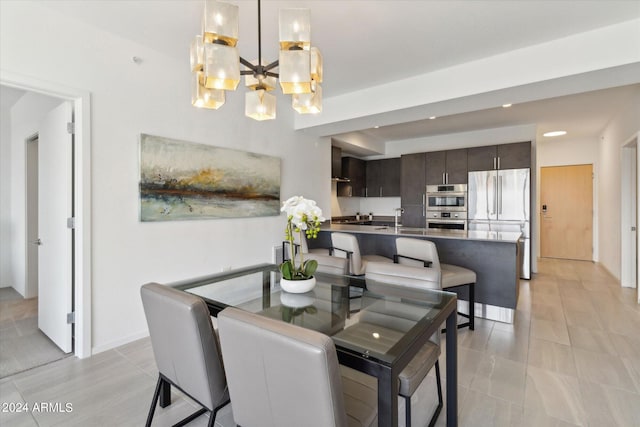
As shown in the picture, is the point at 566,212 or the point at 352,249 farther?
the point at 566,212

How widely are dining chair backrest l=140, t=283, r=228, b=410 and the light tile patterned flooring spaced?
0.59m

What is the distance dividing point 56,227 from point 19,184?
2444 millimetres

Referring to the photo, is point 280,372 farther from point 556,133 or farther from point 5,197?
point 556,133

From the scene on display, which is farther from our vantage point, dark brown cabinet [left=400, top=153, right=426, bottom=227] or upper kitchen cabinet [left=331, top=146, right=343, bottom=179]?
dark brown cabinet [left=400, top=153, right=426, bottom=227]

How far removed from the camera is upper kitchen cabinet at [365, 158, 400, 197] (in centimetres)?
684

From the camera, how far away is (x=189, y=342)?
126 centimetres

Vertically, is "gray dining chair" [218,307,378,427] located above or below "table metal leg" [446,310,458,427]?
above

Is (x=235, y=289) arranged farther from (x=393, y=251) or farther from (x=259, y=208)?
(x=393, y=251)

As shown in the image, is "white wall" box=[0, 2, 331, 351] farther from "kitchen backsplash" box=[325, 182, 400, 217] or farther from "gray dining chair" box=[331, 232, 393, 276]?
"kitchen backsplash" box=[325, 182, 400, 217]

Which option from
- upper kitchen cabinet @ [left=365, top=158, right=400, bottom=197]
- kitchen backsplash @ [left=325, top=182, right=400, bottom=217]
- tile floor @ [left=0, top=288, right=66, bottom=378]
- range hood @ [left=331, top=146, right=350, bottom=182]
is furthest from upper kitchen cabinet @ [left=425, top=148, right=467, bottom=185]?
tile floor @ [left=0, top=288, right=66, bottom=378]

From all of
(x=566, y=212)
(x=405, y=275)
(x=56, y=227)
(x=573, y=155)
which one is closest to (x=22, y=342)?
(x=56, y=227)

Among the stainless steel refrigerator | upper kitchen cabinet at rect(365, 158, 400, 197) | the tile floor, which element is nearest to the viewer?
the tile floor

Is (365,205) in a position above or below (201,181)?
below

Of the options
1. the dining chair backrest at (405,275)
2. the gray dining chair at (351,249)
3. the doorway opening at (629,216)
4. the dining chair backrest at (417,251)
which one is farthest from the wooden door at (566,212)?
the dining chair backrest at (405,275)
